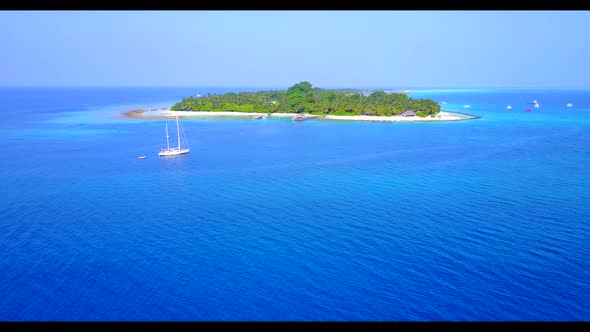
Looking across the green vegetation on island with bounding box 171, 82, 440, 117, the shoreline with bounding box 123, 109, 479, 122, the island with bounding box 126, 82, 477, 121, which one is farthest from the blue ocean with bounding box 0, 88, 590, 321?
the green vegetation on island with bounding box 171, 82, 440, 117

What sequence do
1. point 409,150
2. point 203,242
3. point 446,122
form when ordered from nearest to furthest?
point 203,242 → point 409,150 → point 446,122

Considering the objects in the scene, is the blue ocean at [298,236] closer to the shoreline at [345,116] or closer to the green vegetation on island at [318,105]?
the shoreline at [345,116]

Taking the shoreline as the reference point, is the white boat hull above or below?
below

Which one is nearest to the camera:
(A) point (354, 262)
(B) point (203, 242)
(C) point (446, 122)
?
(A) point (354, 262)

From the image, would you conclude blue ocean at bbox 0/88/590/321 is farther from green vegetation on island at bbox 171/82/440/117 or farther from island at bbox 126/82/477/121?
green vegetation on island at bbox 171/82/440/117
